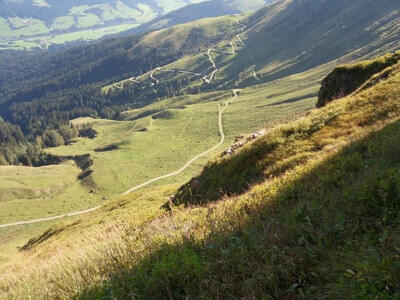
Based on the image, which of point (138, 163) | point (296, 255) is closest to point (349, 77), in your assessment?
point (296, 255)

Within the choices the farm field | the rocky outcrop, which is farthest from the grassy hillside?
the farm field

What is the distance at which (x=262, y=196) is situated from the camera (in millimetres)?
9734

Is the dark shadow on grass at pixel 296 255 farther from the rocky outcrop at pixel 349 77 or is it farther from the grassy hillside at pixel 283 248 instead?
the rocky outcrop at pixel 349 77

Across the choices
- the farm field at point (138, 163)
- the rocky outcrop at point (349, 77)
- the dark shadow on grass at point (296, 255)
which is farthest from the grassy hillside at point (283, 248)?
the farm field at point (138, 163)

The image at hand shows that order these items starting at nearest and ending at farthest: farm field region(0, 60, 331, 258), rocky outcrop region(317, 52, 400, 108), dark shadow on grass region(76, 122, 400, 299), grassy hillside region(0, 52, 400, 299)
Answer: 1. dark shadow on grass region(76, 122, 400, 299)
2. grassy hillside region(0, 52, 400, 299)
3. rocky outcrop region(317, 52, 400, 108)
4. farm field region(0, 60, 331, 258)

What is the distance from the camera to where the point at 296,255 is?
546 centimetres

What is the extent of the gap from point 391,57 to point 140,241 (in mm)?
28744

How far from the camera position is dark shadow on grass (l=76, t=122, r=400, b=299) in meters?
4.48

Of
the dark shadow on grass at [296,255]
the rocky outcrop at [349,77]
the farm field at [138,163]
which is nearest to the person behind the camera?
the dark shadow on grass at [296,255]

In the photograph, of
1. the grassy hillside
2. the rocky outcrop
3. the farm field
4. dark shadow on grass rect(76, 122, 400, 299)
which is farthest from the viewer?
the farm field

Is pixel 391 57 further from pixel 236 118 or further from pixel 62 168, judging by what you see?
pixel 62 168

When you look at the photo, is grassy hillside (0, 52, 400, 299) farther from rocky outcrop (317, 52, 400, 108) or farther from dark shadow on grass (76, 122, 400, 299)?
rocky outcrop (317, 52, 400, 108)

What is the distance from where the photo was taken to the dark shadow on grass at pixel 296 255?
4.48 m

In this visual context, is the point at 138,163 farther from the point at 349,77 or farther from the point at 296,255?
the point at 296,255
